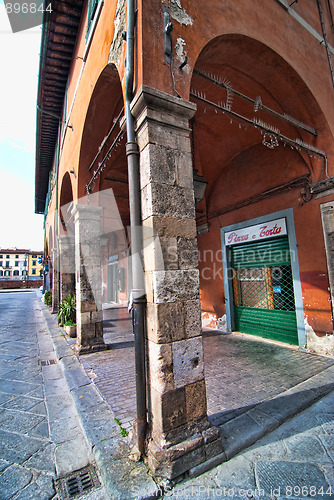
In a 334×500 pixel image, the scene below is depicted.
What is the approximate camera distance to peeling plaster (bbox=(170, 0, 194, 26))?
Result: 8.73 ft

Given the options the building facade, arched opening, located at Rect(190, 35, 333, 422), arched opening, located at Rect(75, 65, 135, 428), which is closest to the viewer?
the building facade

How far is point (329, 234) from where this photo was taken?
4.52m

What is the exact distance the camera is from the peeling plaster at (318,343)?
4.50 metres

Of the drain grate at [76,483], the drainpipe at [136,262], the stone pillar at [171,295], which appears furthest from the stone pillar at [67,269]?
the stone pillar at [171,295]

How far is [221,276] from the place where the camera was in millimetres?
7000

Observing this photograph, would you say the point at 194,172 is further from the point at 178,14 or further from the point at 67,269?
the point at 67,269

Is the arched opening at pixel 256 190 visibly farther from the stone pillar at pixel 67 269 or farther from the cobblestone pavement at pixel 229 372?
the stone pillar at pixel 67 269

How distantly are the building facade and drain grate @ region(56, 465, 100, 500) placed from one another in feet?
1.60

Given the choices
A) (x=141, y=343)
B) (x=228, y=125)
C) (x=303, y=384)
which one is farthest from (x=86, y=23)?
(x=303, y=384)

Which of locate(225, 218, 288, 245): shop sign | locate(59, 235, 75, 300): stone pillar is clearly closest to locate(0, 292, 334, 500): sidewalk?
locate(225, 218, 288, 245): shop sign

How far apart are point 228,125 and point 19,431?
6.47m

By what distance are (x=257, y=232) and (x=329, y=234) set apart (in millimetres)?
1661

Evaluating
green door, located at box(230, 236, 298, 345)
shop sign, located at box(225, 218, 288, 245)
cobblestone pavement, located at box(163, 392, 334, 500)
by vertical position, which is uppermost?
shop sign, located at box(225, 218, 288, 245)

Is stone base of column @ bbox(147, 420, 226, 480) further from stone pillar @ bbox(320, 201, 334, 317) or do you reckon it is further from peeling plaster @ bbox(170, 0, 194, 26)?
peeling plaster @ bbox(170, 0, 194, 26)
